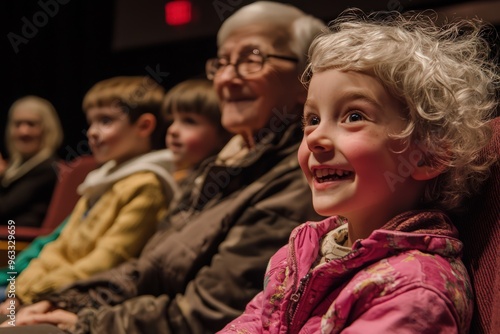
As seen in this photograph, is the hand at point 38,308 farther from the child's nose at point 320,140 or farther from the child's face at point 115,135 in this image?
the child's nose at point 320,140

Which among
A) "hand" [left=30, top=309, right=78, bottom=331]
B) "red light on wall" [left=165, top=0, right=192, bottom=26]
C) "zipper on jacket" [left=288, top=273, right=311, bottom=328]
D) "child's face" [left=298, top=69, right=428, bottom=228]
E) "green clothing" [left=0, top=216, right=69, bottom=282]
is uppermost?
"child's face" [left=298, top=69, right=428, bottom=228]

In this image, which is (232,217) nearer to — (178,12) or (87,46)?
(178,12)

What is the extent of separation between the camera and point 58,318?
1785mm

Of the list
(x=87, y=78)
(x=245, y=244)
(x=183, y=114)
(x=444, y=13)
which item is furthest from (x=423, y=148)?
(x=87, y=78)

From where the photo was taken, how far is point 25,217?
3.36 metres

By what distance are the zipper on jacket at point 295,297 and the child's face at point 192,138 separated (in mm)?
1316

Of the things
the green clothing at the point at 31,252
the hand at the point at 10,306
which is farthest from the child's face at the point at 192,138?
the hand at the point at 10,306

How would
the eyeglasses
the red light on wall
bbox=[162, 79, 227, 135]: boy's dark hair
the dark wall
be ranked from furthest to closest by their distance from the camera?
the dark wall
the red light on wall
bbox=[162, 79, 227, 135]: boy's dark hair
the eyeglasses

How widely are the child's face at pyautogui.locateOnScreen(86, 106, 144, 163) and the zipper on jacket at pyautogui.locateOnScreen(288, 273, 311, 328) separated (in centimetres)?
155

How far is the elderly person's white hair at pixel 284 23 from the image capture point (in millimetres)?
1884

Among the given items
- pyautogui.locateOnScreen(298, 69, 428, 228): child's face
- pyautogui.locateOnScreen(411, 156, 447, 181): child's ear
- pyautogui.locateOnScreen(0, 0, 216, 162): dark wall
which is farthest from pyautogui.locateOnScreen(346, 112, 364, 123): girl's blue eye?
pyautogui.locateOnScreen(0, 0, 216, 162): dark wall

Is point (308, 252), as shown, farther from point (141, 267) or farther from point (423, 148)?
point (141, 267)

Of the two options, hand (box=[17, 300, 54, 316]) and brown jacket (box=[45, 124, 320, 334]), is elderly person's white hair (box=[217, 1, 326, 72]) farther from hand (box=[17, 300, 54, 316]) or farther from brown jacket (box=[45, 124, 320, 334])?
hand (box=[17, 300, 54, 316])

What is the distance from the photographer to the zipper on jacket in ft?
3.59
